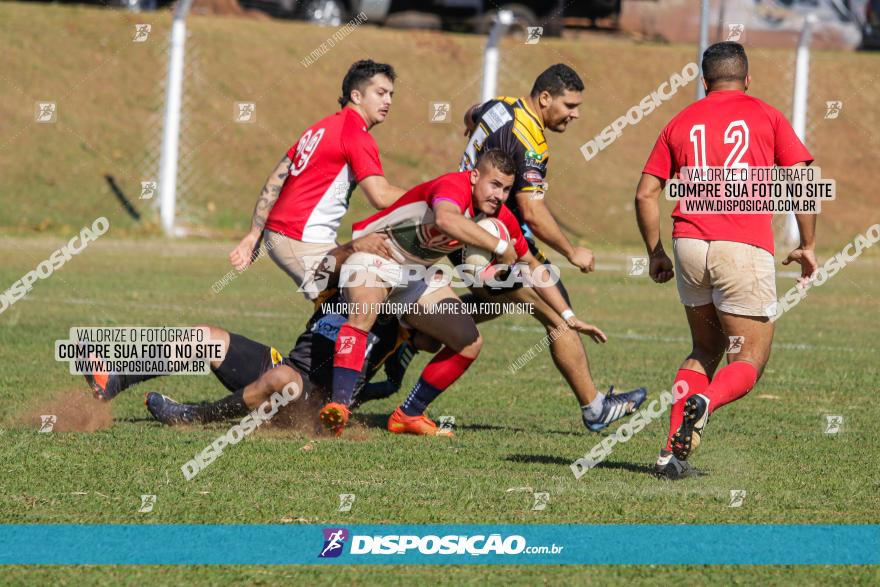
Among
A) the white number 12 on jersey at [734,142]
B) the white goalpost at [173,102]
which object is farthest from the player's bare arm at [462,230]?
the white goalpost at [173,102]

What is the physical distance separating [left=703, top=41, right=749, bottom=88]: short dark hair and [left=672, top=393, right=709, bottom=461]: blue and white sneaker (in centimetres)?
171

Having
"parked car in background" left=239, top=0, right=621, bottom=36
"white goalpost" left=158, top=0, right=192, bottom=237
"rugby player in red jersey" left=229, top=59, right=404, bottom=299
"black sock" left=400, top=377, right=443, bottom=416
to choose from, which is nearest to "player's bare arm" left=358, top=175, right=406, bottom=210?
"rugby player in red jersey" left=229, top=59, right=404, bottom=299

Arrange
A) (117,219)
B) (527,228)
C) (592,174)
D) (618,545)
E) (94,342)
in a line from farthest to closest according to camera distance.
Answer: (592,174)
(117,219)
(527,228)
(94,342)
(618,545)

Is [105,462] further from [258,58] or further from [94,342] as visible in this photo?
[258,58]

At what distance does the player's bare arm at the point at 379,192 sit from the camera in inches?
324

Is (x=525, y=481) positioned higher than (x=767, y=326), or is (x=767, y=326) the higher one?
(x=767, y=326)

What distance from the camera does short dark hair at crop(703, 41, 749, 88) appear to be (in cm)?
696

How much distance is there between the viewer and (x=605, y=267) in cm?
2011

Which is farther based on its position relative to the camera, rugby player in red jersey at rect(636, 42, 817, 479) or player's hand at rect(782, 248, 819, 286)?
player's hand at rect(782, 248, 819, 286)

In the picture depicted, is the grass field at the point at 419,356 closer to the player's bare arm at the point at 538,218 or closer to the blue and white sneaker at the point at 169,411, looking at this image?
the blue and white sneaker at the point at 169,411

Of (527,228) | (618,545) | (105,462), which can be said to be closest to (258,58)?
(527,228)

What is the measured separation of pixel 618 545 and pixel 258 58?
23.0 m

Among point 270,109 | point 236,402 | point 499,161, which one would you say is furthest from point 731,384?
point 270,109

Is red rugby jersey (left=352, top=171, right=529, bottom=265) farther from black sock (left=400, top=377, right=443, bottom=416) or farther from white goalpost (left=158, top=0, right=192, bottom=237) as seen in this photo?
white goalpost (left=158, top=0, right=192, bottom=237)
